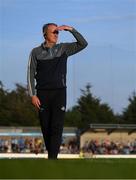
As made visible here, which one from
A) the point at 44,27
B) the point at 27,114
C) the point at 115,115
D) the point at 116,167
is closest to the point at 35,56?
the point at 44,27

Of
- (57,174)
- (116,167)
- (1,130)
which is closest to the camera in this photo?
(57,174)

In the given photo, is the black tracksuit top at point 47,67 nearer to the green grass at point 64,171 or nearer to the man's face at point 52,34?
the man's face at point 52,34

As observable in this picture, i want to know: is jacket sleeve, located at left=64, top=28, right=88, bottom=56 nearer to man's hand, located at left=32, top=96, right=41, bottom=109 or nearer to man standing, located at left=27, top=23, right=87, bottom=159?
man standing, located at left=27, top=23, right=87, bottom=159

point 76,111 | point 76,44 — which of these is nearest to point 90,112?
point 76,111

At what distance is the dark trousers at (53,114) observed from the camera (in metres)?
6.65

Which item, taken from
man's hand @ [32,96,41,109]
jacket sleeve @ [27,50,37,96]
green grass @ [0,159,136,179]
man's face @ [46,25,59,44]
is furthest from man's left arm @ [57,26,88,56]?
green grass @ [0,159,136,179]

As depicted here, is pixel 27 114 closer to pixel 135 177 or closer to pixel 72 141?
pixel 72 141

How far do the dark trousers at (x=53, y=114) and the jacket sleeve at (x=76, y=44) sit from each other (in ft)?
1.56

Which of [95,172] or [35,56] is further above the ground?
[35,56]

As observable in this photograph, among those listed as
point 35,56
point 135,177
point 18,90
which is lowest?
point 135,177

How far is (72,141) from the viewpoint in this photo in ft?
156

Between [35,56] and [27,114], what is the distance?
226 feet

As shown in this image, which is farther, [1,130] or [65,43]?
[1,130]

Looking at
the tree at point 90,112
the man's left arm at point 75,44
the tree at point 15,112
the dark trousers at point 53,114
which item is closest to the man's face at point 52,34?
the man's left arm at point 75,44
